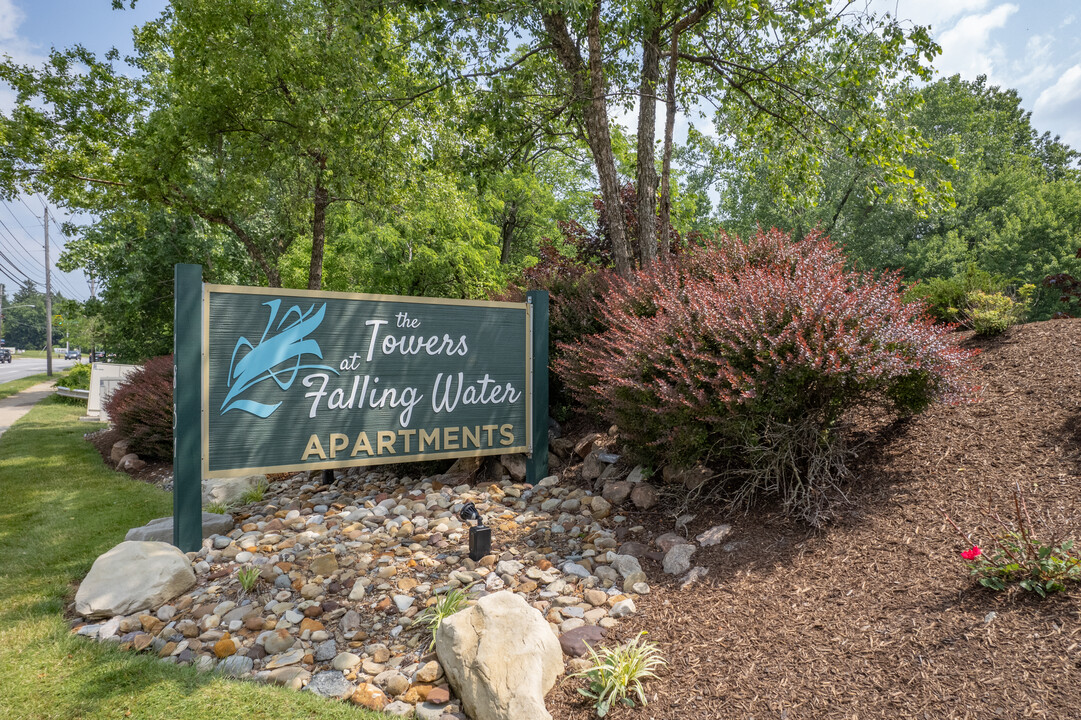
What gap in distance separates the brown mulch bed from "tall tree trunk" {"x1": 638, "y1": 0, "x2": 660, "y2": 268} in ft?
11.4

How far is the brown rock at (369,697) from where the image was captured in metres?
2.79

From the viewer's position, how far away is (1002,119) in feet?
91.6

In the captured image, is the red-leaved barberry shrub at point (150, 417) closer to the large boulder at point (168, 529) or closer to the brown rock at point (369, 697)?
the large boulder at point (168, 529)

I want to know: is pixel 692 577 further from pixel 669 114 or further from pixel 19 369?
pixel 19 369

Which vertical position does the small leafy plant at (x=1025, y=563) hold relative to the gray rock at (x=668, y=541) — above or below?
above

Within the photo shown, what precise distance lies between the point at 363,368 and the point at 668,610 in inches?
118

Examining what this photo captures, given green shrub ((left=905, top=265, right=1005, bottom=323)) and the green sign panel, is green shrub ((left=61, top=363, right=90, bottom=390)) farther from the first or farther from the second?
green shrub ((left=905, top=265, right=1005, bottom=323))

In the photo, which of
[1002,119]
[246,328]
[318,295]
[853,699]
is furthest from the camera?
[1002,119]

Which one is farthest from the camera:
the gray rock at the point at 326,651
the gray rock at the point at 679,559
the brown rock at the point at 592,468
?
the brown rock at the point at 592,468

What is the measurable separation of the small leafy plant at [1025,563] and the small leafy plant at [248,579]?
3999mm

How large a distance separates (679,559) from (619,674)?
3.74 feet

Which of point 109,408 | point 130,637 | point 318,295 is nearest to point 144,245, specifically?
point 109,408

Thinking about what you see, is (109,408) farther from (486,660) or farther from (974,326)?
(974,326)

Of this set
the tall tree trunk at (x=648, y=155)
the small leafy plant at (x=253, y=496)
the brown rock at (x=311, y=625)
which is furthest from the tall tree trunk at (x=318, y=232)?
the brown rock at (x=311, y=625)
